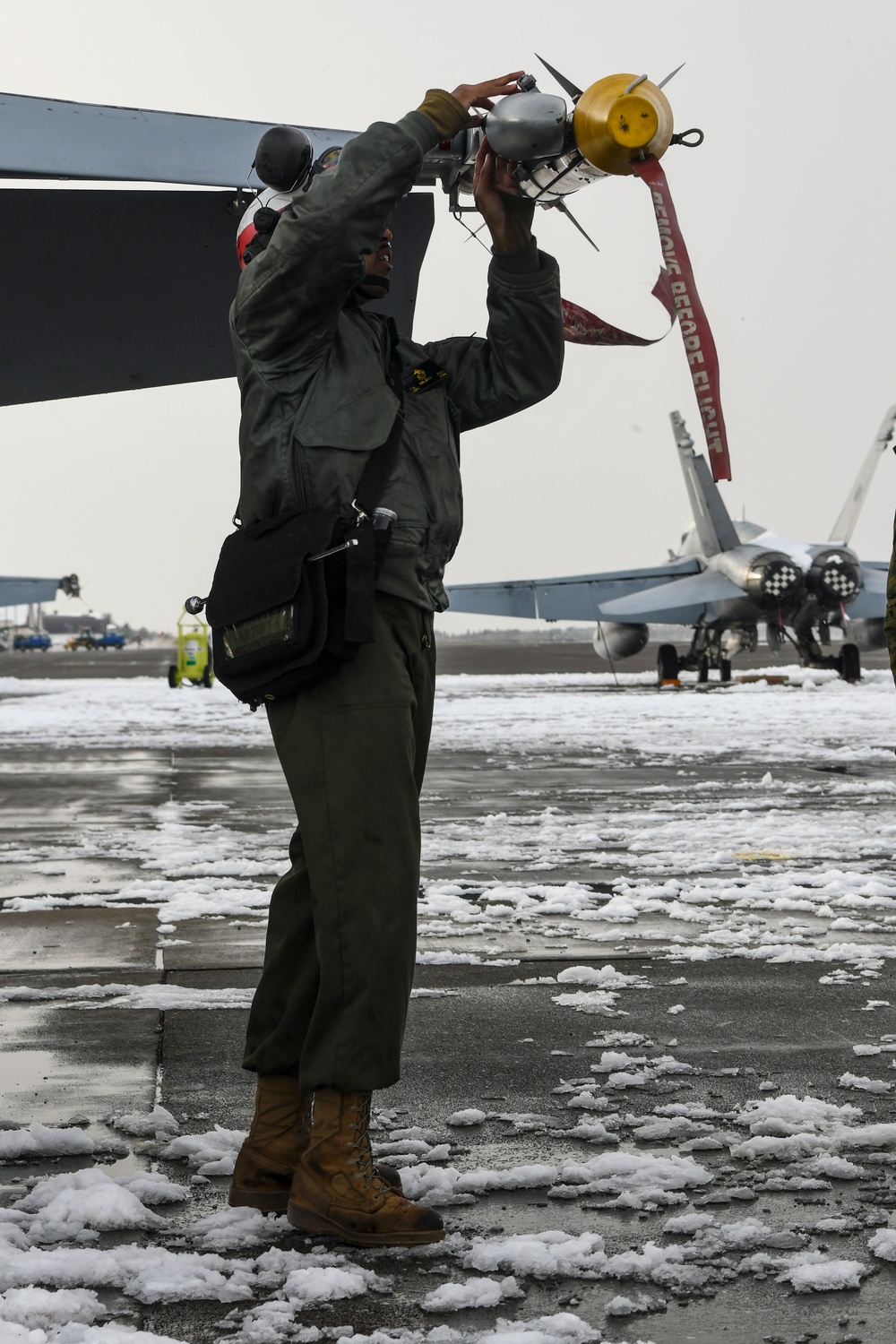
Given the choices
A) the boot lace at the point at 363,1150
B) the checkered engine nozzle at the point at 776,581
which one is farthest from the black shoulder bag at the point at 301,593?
the checkered engine nozzle at the point at 776,581

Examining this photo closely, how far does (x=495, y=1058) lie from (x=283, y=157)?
2411 millimetres

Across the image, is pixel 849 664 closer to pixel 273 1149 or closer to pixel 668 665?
pixel 668 665

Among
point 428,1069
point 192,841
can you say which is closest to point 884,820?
Answer: point 192,841

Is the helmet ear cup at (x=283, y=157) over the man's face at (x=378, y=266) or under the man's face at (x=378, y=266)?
over

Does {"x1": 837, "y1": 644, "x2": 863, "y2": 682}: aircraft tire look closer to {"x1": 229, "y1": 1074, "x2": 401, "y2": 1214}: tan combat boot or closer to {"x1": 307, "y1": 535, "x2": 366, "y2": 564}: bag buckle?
{"x1": 229, "y1": 1074, "x2": 401, "y2": 1214}: tan combat boot

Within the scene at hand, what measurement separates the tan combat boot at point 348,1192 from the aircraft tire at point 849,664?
29.5 meters

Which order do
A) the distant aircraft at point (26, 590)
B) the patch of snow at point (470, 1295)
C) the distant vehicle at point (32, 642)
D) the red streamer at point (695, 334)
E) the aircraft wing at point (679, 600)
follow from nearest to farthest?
the patch of snow at point (470, 1295)
the red streamer at point (695, 334)
the aircraft wing at point (679, 600)
the distant aircraft at point (26, 590)
the distant vehicle at point (32, 642)

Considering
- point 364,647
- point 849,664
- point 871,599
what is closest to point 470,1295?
point 364,647

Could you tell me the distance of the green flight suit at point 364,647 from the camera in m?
2.70

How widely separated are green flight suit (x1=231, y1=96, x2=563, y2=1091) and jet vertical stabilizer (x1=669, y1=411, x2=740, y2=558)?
88.4 feet

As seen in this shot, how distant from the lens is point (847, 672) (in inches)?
1227

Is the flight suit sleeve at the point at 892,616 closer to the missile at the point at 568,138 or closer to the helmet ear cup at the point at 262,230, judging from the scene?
the missile at the point at 568,138

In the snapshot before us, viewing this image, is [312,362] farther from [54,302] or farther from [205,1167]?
[54,302]

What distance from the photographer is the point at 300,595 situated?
8.93 ft
